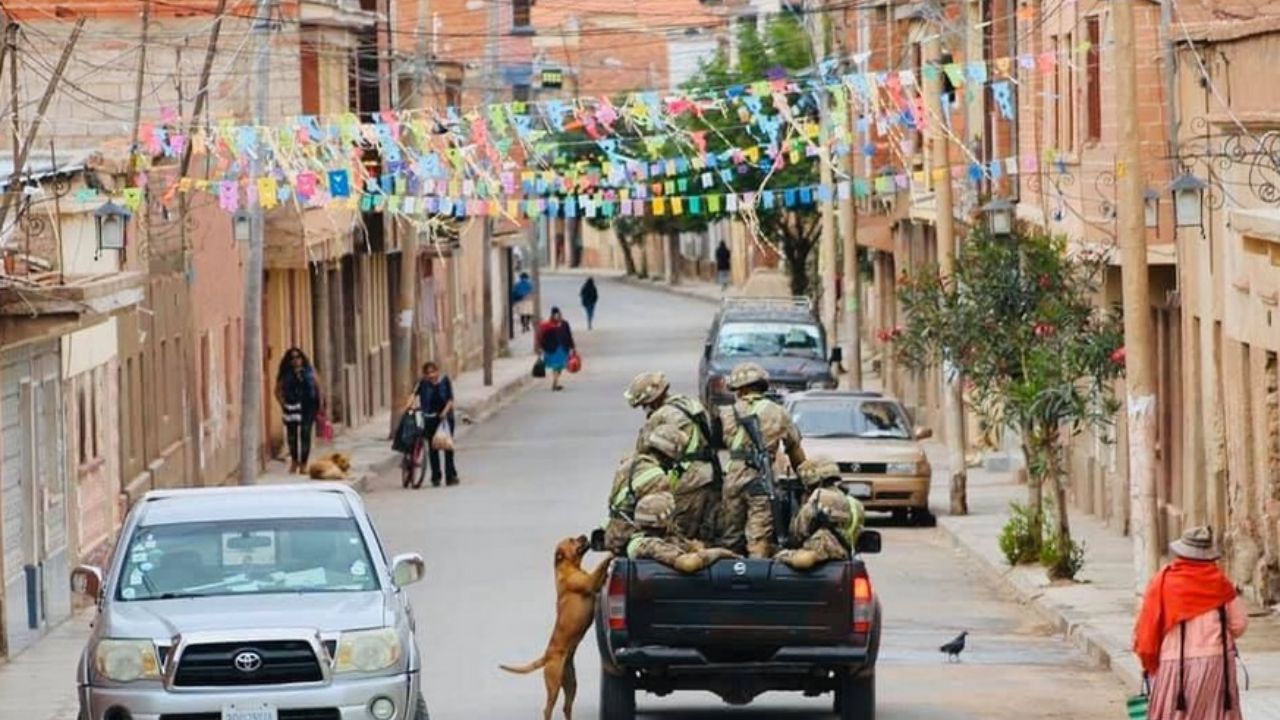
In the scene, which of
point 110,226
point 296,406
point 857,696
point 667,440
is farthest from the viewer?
point 296,406

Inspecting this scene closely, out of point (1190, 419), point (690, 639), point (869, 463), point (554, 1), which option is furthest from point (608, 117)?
point (554, 1)

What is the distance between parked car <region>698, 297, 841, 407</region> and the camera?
48.7 meters

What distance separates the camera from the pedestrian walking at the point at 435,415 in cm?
4353

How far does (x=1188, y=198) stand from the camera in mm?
24641

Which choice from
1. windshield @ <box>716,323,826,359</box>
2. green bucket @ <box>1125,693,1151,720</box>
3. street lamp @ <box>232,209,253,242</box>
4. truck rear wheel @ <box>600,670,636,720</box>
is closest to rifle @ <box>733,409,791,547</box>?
truck rear wheel @ <box>600,670,636,720</box>

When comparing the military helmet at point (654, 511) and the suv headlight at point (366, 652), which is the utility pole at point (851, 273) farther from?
the suv headlight at point (366, 652)

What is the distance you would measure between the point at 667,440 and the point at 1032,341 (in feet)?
44.6


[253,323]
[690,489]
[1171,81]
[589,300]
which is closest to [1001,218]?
[1171,81]

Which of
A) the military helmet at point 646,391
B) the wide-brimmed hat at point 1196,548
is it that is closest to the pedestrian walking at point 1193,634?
the wide-brimmed hat at point 1196,548

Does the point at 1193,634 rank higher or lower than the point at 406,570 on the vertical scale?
lower

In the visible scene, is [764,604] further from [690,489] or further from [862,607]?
[690,489]

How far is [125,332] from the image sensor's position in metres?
33.9

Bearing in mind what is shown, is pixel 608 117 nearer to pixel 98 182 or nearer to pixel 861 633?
pixel 98 182

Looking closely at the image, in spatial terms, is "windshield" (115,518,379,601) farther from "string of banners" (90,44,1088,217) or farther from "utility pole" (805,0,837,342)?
"utility pole" (805,0,837,342)
